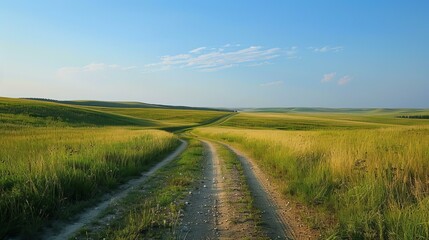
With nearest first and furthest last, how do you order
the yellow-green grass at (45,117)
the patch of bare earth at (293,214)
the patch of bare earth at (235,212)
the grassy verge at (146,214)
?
the grassy verge at (146,214) < the patch of bare earth at (235,212) < the patch of bare earth at (293,214) < the yellow-green grass at (45,117)

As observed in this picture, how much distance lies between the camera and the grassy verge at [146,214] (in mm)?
6685

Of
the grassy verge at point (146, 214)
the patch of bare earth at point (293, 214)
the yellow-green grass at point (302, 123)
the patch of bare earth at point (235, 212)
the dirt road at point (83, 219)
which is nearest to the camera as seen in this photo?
the grassy verge at point (146, 214)

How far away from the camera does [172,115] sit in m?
117

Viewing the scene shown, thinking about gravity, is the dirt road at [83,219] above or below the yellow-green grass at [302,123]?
above

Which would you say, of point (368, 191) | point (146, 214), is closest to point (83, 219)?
point (146, 214)

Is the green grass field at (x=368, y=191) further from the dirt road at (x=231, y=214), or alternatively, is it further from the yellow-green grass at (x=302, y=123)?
the yellow-green grass at (x=302, y=123)

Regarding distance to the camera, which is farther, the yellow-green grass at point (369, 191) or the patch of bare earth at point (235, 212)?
the patch of bare earth at point (235, 212)

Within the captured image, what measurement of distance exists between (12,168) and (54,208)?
296 cm

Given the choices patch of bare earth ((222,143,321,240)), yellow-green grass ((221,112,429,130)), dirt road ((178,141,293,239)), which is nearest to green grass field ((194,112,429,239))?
patch of bare earth ((222,143,321,240))

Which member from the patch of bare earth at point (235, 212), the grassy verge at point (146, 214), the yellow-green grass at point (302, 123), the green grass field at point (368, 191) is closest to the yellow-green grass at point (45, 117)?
the yellow-green grass at point (302, 123)

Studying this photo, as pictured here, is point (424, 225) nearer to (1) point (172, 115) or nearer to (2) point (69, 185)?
(2) point (69, 185)

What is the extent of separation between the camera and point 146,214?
25.9 ft

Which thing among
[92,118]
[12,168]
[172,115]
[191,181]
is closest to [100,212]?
[12,168]

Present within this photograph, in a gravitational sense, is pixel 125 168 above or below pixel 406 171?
below
